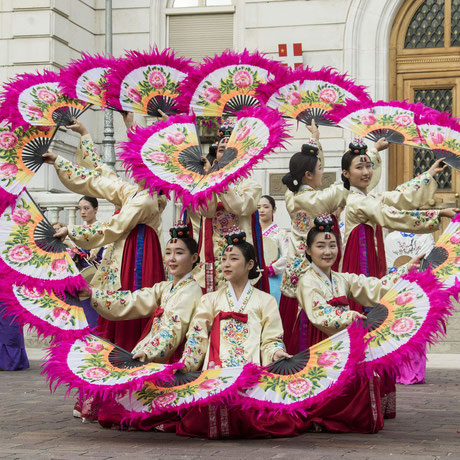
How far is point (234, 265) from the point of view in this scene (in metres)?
5.84

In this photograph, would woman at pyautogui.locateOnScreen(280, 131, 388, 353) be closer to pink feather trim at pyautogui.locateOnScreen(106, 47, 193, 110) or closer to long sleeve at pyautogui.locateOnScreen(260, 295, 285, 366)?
long sleeve at pyautogui.locateOnScreen(260, 295, 285, 366)

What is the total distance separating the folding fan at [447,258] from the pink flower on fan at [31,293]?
2300mm

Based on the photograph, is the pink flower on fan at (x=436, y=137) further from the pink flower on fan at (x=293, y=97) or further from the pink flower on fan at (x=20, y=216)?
the pink flower on fan at (x=20, y=216)

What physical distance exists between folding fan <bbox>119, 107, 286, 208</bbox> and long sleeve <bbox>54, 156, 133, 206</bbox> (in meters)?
0.64

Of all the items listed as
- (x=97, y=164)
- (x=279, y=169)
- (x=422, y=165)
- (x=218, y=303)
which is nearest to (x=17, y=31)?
(x=279, y=169)

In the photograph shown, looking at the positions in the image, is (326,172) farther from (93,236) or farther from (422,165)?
(93,236)

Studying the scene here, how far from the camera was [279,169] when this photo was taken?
43.7 feet

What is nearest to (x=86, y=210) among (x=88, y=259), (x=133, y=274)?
(x=88, y=259)

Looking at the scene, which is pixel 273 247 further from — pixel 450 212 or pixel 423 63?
pixel 423 63

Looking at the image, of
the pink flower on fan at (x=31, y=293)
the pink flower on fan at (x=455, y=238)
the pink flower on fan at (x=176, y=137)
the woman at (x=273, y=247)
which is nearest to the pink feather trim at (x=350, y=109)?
the pink flower on fan at (x=455, y=238)

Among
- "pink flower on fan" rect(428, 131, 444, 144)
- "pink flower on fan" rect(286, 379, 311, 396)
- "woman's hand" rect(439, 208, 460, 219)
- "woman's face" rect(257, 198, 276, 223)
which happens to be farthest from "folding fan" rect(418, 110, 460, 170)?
"woman's face" rect(257, 198, 276, 223)

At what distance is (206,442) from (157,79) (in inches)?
96.5

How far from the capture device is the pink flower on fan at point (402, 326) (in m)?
5.46

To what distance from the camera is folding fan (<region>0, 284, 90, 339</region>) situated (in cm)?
581
